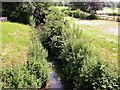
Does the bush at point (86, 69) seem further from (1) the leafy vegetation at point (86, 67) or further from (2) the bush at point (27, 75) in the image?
(2) the bush at point (27, 75)

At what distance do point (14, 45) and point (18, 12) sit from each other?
15361 millimetres

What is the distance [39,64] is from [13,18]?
24011mm

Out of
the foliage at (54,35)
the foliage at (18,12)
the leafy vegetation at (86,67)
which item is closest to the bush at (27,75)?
the leafy vegetation at (86,67)

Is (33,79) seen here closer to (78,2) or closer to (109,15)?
(109,15)

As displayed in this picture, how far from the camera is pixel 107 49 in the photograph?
69.7 ft

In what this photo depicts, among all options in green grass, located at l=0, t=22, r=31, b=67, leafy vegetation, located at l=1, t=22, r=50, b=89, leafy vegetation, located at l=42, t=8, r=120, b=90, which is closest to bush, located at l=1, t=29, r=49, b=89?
leafy vegetation, located at l=1, t=22, r=50, b=89

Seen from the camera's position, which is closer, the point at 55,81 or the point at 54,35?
the point at 55,81

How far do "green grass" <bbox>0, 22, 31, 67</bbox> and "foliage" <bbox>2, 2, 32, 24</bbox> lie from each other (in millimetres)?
6569

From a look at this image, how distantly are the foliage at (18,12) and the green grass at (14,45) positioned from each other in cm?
657

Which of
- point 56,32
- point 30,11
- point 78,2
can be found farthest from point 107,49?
point 78,2

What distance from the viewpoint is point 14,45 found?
22281 mm

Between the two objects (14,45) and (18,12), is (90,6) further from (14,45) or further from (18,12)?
(14,45)

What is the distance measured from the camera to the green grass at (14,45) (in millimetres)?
18078

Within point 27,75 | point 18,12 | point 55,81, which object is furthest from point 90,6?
point 27,75
